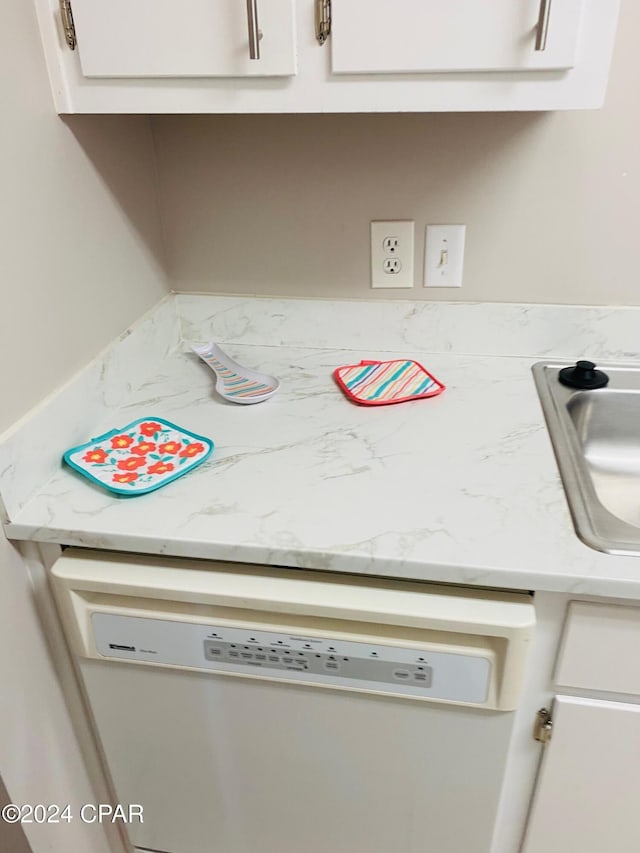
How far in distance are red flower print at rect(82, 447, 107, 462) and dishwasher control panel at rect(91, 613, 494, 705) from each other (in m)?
0.21

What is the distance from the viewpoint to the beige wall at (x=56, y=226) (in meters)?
0.84

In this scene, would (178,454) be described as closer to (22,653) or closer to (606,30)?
(22,653)

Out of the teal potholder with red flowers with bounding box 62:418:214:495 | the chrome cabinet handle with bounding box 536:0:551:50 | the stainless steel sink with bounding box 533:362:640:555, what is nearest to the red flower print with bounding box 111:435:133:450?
the teal potholder with red flowers with bounding box 62:418:214:495

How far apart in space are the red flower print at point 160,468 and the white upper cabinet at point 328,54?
47 cm

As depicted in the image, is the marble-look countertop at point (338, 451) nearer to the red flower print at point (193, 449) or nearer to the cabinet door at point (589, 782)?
the red flower print at point (193, 449)

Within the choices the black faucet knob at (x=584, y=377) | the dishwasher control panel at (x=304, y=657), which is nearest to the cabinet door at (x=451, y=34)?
the black faucet knob at (x=584, y=377)

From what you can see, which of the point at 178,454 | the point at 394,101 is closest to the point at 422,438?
the point at 178,454

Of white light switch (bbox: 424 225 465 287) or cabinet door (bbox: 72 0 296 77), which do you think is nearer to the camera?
cabinet door (bbox: 72 0 296 77)

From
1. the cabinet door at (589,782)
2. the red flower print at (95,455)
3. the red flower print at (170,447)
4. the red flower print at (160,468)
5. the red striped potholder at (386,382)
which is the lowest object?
the cabinet door at (589,782)

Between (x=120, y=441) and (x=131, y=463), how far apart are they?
0.06 meters

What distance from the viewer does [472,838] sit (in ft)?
3.19

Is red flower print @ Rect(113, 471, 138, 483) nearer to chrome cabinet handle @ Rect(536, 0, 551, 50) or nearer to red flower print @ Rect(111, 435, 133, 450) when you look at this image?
red flower print @ Rect(111, 435, 133, 450)

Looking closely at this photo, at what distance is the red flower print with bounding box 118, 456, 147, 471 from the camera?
95cm

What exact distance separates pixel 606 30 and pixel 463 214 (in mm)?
388
